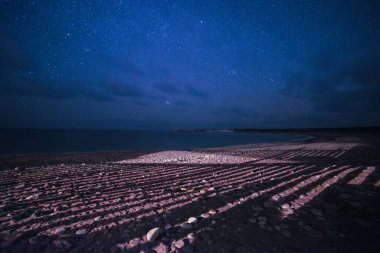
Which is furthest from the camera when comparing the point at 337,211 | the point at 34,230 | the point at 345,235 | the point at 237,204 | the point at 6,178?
the point at 6,178

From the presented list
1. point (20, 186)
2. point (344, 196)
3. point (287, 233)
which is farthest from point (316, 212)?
point (20, 186)

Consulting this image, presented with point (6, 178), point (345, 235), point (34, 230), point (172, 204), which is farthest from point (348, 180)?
point (6, 178)

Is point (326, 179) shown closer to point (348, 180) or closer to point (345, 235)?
point (348, 180)

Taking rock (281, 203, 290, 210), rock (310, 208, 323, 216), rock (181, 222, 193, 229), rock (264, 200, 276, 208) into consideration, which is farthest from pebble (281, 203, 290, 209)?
rock (181, 222, 193, 229)

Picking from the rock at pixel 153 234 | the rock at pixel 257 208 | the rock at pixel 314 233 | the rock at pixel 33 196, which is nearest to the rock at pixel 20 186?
the rock at pixel 33 196

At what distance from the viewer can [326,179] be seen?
609 cm

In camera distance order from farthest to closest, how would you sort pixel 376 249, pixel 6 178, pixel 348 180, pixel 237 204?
1. pixel 6 178
2. pixel 348 180
3. pixel 237 204
4. pixel 376 249

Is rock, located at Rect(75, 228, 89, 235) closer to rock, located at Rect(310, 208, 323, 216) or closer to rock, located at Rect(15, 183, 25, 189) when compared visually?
rock, located at Rect(310, 208, 323, 216)

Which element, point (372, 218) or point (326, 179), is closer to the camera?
point (372, 218)

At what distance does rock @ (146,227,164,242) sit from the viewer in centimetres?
283

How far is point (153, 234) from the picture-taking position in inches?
113

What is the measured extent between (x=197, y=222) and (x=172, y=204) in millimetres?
1055

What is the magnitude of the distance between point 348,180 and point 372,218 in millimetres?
3050

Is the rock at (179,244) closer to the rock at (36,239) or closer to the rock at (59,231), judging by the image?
the rock at (59,231)
